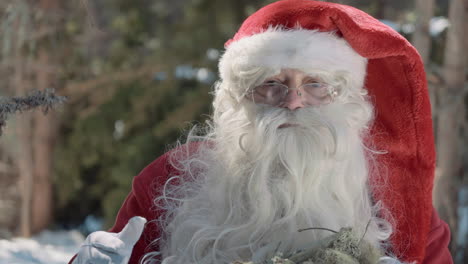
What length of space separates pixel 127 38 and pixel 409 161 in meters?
4.57

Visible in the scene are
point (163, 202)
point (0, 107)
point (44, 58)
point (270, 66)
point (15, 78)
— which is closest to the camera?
point (0, 107)

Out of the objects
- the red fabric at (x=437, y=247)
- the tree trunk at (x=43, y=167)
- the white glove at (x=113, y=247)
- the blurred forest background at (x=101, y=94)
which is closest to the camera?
the white glove at (x=113, y=247)

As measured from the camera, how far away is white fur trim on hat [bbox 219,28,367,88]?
1646 millimetres

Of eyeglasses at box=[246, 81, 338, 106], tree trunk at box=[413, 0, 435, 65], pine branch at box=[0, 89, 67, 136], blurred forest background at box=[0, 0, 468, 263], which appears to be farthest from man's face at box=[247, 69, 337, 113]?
blurred forest background at box=[0, 0, 468, 263]

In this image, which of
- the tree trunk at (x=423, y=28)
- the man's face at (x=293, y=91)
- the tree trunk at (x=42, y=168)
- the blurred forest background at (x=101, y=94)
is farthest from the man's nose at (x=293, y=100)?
the tree trunk at (x=42, y=168)

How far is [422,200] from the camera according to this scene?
1771mm

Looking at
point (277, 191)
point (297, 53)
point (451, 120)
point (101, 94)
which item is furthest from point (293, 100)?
point (101, 94)

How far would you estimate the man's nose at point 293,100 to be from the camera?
166 centimetres

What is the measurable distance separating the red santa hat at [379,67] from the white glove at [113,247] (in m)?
0.55

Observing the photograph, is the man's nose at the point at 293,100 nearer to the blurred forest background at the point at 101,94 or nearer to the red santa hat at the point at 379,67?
the red santa hat at the point at 379,67

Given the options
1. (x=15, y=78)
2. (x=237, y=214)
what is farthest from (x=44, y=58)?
(x=237, y=214)

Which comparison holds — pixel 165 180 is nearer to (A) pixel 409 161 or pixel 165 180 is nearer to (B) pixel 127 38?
(A) pixel 409 161

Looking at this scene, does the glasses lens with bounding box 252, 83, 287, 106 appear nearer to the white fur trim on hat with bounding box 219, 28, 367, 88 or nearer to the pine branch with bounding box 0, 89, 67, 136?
the white fur trim on hat with bounding box 219, 28, 367, 88

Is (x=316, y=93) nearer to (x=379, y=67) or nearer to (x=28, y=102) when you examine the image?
(x=379, y=67)
